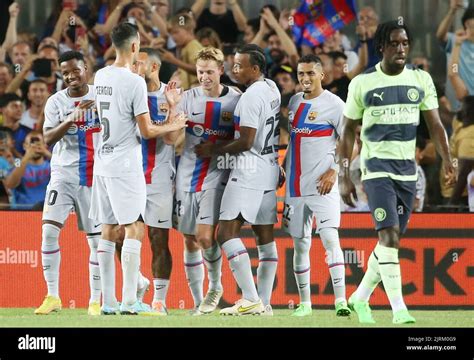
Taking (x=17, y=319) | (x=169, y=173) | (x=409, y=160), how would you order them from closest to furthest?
1. (x=409, y=160)
2. (x=17, y=319)
3. (x=169, y=173)

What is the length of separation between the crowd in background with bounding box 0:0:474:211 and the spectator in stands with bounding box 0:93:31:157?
12 millimetres

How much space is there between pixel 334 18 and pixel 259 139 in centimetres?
415

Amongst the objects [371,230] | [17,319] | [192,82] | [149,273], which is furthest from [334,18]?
[17,319]

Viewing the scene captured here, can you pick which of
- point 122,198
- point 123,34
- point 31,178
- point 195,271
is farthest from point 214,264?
point 31,178

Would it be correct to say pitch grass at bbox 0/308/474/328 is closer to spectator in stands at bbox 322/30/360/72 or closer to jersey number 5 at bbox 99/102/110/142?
jersey number 5 at bbox 99/102/110/142

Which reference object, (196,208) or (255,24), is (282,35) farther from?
(196,208)

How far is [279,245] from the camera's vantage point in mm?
12344

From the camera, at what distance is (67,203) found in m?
10.8

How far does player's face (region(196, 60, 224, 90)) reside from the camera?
10.1 meters

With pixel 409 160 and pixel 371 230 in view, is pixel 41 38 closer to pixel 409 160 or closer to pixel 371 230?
pixel 371 230

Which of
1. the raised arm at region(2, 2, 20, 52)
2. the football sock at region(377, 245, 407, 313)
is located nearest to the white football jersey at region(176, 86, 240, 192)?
the football sock at region(377, 245, 407, 313)

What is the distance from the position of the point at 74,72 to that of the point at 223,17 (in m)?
3.77

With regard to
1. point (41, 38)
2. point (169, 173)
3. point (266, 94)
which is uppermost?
point (41, 38)

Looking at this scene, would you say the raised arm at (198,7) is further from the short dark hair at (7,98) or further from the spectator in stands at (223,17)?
the short dark hair at (7,98)
